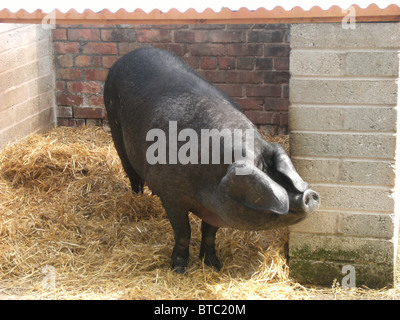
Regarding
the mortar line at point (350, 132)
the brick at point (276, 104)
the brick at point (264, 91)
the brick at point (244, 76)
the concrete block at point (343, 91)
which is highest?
the concrete block at point (343, 91)

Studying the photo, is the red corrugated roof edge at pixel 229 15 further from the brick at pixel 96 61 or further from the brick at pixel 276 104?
the brick at pixel 276 104

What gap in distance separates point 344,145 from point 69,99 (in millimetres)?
3887

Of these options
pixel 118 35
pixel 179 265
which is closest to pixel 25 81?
pixel 118 35

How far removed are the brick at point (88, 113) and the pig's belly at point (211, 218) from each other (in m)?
3.30

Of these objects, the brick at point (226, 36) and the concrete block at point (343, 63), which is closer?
the concrete block at point (343, 63)

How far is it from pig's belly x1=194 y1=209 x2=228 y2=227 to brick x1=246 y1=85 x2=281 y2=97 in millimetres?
2895

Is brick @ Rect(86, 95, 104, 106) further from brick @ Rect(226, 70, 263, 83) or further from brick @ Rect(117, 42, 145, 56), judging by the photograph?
brick @ Rect(226, 70, 263, 83)

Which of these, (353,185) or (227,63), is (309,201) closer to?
(353,185)

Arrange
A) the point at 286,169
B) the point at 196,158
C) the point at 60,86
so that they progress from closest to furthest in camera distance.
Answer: the point at 286,169
the point at 196,158
the point at 60,86

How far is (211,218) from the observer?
12.7 ft

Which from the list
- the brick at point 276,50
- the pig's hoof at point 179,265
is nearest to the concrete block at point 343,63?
the pig's hoof at point 179,265

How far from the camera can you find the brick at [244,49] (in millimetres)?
6438

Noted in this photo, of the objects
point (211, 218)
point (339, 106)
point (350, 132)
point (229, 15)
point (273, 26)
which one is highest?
point (229, 15)

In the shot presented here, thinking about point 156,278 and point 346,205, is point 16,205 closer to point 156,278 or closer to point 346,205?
point 156,278
